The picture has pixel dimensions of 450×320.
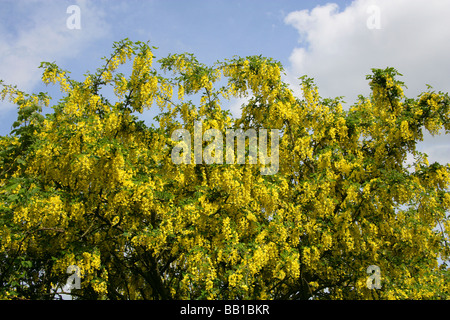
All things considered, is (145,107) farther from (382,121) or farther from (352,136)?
(382,121)

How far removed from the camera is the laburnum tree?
766 cm

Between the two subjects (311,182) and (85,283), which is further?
(311,182)

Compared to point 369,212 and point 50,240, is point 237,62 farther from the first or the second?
point 50,240

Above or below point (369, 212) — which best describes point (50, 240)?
below

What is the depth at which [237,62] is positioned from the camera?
10.7 meters

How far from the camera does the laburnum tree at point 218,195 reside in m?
7.66

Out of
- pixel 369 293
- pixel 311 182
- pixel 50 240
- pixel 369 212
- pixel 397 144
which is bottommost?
pixel 369 293

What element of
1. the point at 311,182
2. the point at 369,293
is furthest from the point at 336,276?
the point at 311,182

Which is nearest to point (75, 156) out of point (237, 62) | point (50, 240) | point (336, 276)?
point (50, 240)

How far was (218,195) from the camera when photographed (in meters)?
8.54

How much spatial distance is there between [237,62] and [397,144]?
16.2ft
